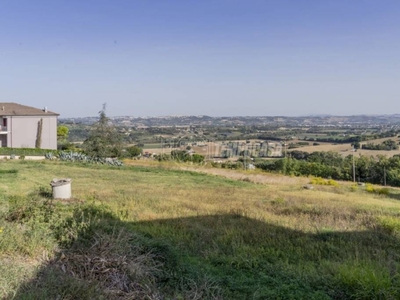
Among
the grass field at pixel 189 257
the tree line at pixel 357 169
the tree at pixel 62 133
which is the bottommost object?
the tree line at pixel 357 169

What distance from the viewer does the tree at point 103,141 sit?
26219 mm

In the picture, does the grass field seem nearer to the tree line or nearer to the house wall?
the tree line

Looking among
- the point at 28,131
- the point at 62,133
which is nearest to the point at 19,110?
the point at 28,131

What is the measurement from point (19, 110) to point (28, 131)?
8.59 ft

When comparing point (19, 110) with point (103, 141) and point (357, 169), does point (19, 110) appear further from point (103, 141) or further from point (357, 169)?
point (357, 169)

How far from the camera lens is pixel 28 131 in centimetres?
3734

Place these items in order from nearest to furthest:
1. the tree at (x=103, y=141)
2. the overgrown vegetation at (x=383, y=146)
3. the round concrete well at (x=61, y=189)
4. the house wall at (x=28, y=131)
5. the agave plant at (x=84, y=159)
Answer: the round concrete well at (x=61, y=189) → the agave plant at (x=84, y=159) → the tree at (x=103, y=141) → the house wall at (x=28, y=131) → the overgrown vegetation at (x=383, y=146)

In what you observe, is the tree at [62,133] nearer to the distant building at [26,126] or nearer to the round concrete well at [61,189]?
the distant building at [26,126]

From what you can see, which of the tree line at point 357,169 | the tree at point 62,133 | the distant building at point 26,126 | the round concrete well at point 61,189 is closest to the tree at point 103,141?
the distant building at point 26,126

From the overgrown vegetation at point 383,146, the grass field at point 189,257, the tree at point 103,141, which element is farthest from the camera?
the overgrown vegetation at point 383,146

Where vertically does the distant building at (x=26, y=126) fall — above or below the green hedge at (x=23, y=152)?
above

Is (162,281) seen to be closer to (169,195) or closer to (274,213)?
(274,213)

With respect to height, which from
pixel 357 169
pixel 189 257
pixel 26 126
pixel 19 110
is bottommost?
pixel 357 169

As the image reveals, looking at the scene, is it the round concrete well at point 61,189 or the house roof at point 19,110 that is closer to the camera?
the round concrete well at point 61,189
